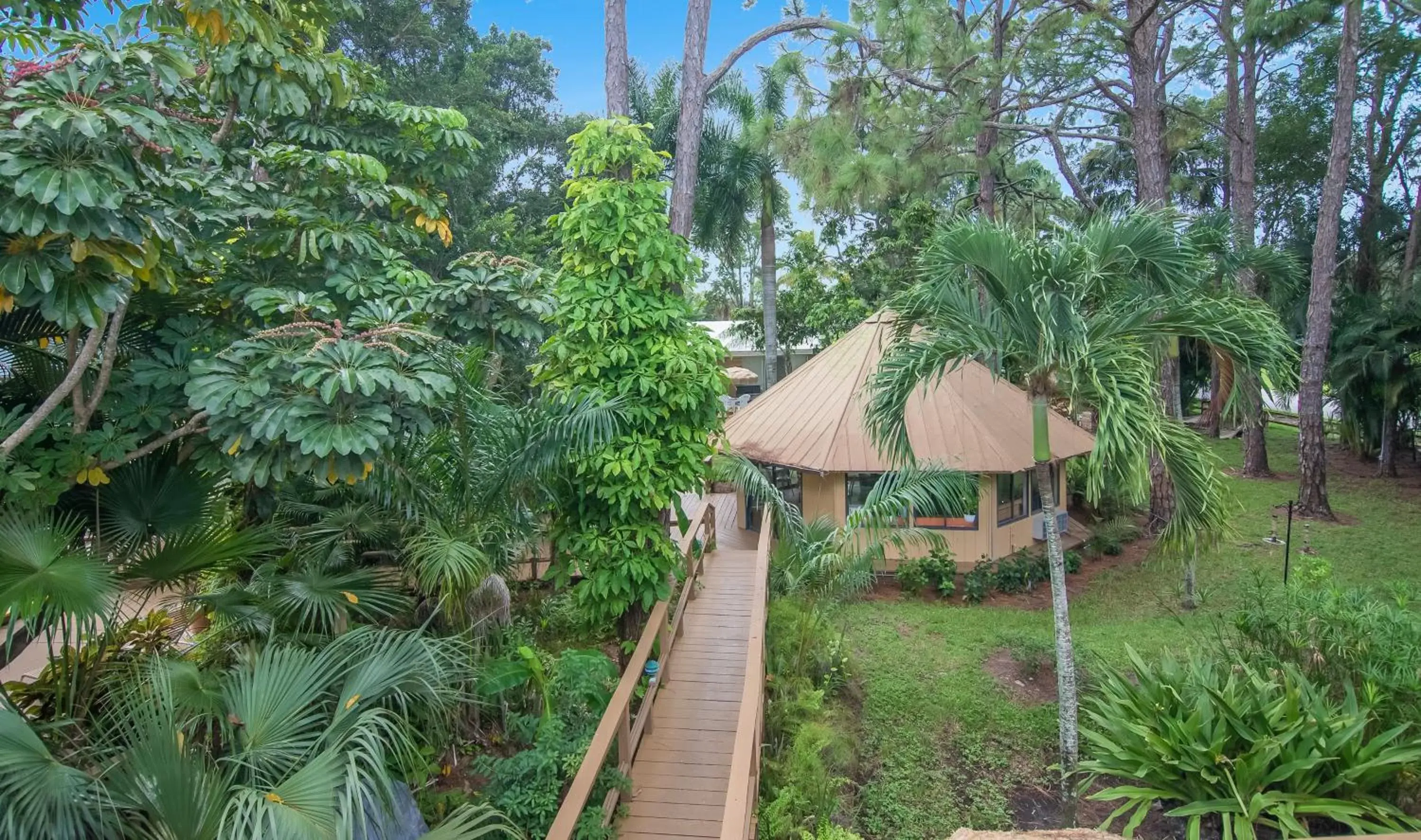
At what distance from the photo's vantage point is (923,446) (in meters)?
12.7

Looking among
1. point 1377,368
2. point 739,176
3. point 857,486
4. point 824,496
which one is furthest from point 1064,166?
point 739,176

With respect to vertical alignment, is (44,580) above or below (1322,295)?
below

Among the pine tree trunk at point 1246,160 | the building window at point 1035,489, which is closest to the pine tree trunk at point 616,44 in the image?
the building window at point 1035,489

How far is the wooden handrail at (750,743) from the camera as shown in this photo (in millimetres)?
3432

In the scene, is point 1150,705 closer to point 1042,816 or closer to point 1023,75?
point 1042,816

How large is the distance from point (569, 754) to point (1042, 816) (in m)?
3.84

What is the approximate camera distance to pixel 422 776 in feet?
15.5

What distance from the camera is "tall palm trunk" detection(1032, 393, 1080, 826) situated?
6.55m

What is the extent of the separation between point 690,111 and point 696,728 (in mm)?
7702

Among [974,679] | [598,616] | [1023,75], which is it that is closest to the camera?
[598,616]

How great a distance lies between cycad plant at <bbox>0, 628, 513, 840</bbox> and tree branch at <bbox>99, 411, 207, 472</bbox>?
1.07 m

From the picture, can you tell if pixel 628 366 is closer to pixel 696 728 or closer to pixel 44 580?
pixel 696 728

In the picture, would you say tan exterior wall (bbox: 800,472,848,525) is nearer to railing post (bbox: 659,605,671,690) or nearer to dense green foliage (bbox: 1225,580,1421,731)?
railing post (bbox: 659,605,671,690)

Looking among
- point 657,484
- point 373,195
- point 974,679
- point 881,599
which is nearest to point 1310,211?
point 881,599
